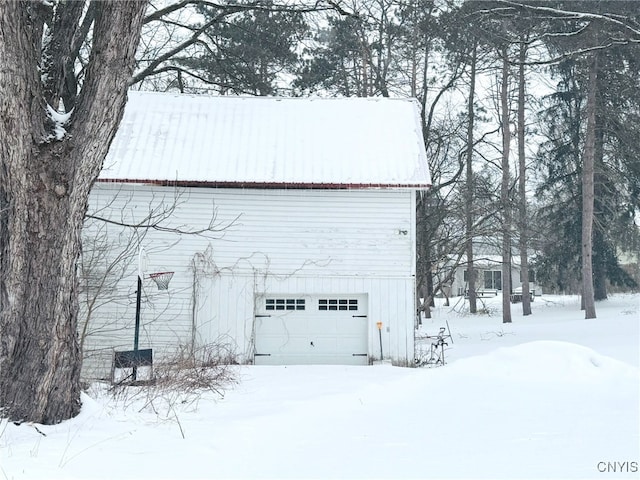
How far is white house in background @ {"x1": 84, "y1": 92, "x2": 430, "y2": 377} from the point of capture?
48.3ft

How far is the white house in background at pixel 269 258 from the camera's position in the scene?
48.3ft

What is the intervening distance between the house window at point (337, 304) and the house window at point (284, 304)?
0.46 metres

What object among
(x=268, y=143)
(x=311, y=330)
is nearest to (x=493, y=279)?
(x=268, y=143)

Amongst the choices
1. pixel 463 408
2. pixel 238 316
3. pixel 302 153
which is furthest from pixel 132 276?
pixel 463 408

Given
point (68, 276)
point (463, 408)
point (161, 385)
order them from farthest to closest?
point (161, 385) → point (463, 408) → point (68, 276)

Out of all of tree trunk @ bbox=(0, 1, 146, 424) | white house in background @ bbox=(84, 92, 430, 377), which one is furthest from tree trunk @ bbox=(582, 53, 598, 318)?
tree trunk @ bbox=(0, 1, 146, 424)

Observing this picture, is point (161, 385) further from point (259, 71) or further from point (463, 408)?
point (259, 71)

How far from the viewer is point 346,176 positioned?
1499 centimetres

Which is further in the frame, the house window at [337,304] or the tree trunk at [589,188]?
the tree trunk at [589,188]

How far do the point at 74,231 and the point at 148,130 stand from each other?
997 centimetres

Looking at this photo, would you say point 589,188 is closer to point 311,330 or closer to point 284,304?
point 311,330

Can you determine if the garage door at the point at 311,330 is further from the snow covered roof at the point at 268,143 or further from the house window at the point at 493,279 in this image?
the house window at the point at 493,279

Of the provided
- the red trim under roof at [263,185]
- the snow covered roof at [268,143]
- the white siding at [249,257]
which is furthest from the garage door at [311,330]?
the snow covered roof at [268,143]

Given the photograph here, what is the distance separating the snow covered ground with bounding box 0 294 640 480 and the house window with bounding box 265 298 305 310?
13.8 feet
